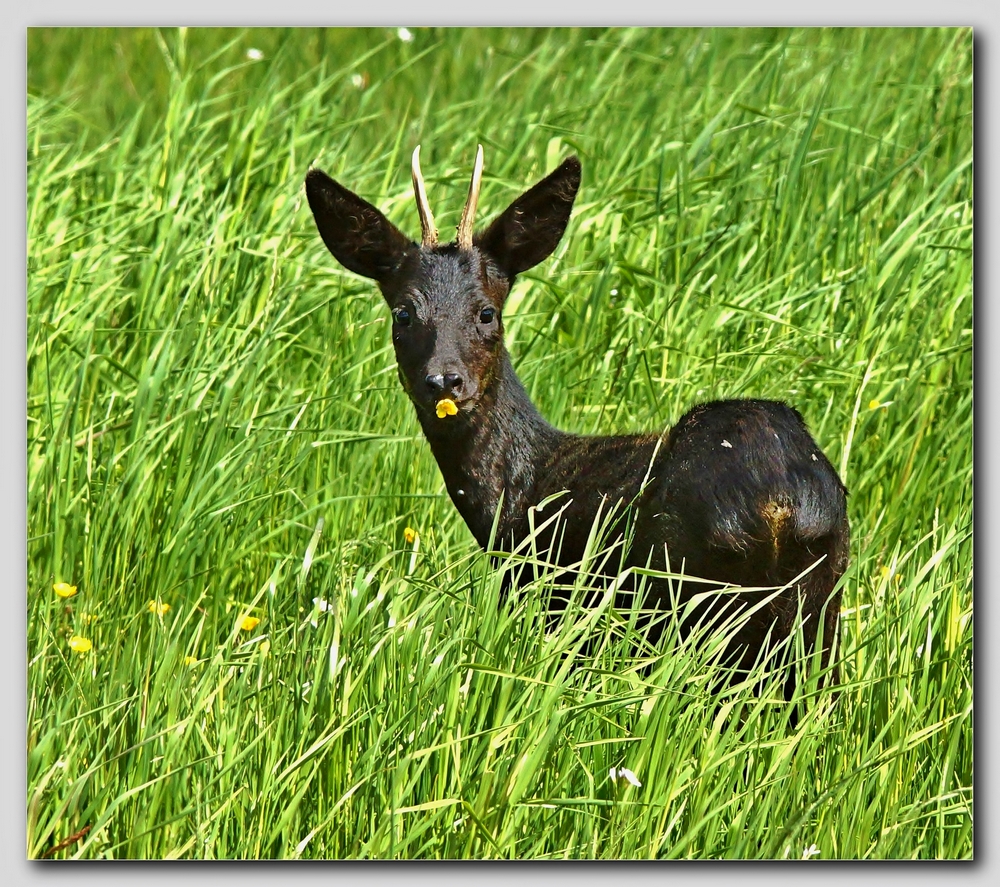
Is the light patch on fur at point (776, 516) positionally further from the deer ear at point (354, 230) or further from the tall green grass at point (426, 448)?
the deer ear at point (354, 230)

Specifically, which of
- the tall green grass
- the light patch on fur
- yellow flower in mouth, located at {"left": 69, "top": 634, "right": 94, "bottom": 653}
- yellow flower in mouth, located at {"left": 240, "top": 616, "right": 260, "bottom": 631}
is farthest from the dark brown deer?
yellow flower in mouth, located at {"left": 69, "top": 634, "right": 94, "bottom": 653}

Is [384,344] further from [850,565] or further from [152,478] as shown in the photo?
[850,565]

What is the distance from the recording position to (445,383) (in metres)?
4.36

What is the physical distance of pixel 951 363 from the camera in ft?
17.1

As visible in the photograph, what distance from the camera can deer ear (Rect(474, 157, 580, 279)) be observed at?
14.9 ft

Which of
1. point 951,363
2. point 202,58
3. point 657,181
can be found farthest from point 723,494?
point 202,58

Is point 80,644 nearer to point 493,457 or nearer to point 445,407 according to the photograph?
point 445,407

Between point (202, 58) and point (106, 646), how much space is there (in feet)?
12.1

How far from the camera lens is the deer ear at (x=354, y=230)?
4.58 m

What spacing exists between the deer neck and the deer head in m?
0.03

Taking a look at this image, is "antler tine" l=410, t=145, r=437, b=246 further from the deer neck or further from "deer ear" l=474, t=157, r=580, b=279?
the deer neck

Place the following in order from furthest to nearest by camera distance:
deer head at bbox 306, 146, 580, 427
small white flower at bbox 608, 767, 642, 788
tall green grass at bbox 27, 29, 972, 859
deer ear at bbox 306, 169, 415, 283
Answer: deer ear at bbox 306, 169, 415, 283 → deer head at bbox 306, 146, 580, 427 → tall green grass at bbox 27, 29, 972, 859 → small white flower at bbox 608, 767, 642, 788

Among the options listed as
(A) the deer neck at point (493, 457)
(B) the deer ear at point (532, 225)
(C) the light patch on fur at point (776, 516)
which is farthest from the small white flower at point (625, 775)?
(B) the deer ear at point (532, 225)

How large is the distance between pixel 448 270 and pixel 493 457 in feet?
1.84
